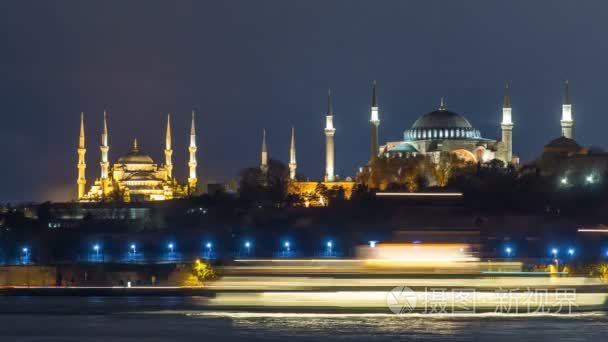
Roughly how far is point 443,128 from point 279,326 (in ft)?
495

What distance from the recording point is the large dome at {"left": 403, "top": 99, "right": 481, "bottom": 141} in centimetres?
19425

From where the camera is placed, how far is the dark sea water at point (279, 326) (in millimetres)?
42812

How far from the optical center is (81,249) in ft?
419

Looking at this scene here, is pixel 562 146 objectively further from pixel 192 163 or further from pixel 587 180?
pixel 192 163

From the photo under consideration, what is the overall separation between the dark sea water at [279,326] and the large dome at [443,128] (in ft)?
469

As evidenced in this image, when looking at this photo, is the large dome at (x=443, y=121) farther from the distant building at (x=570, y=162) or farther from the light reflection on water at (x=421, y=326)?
the light reflection on water at (x=421, y=326)

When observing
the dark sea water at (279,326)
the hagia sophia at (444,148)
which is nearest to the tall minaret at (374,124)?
the hagia sophia at (444,148)

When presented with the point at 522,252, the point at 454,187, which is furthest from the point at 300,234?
the point at 522,252

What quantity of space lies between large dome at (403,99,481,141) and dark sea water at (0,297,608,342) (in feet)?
469

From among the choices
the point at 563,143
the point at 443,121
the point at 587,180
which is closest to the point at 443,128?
the point at 443,121

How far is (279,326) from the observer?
45062mm

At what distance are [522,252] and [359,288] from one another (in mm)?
61113

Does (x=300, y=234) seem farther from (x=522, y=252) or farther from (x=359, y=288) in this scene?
(x=359, y=288)

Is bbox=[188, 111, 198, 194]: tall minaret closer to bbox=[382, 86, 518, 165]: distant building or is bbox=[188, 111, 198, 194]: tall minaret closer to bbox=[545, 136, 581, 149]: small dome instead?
bbox=[382, 86, 518, 165]: distant building
